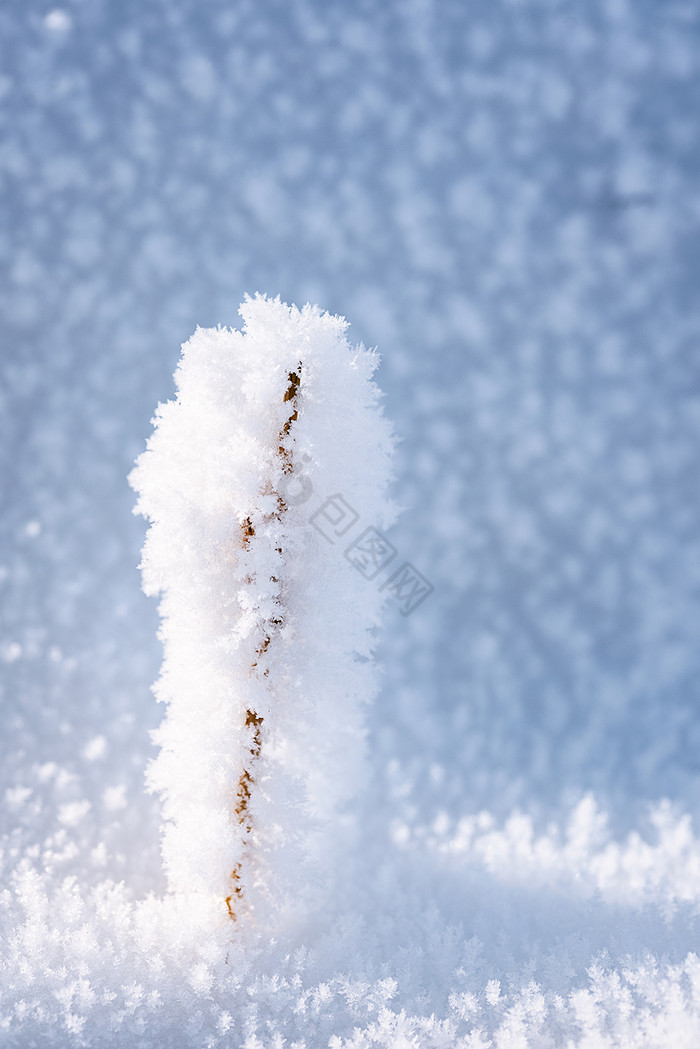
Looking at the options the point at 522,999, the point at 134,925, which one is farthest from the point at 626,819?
the point at 134,925

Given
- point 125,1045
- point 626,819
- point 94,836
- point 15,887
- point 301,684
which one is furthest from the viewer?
point 626,819

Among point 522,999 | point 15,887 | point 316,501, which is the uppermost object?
point 316,501

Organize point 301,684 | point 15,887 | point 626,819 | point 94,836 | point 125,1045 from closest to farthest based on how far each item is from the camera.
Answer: point 125,1045 → point 301,684 → point 15,887 → point 94,836 → point 626,819

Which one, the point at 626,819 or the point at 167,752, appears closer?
the point at 167,752

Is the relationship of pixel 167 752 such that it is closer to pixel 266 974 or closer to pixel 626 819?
pixel 266 974

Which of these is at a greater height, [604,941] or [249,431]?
[249,431]

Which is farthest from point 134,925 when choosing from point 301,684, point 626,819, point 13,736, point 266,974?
point 626,819
